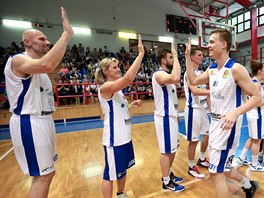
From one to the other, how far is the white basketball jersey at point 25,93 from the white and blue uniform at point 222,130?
163cm

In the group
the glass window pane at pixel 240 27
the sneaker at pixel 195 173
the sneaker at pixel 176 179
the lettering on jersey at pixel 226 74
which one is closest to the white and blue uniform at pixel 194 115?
the sneaker at pixel 195 173

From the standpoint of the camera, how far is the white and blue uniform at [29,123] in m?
1.49

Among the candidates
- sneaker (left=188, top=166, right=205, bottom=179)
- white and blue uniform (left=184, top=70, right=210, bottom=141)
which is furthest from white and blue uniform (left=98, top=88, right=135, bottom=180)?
sneaker (left=188, top=166, right=205, bottom=179)

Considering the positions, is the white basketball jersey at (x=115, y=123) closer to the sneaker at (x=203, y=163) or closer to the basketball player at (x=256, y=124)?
the sneaker at (x=203, y=163)

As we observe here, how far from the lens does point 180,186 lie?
2.49 meters

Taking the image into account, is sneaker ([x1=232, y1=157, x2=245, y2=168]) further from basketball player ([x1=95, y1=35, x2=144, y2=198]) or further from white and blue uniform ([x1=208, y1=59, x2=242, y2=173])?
basketball player ([x1=95, y1=35, x2=144, y2=198])

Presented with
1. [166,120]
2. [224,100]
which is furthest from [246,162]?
[224,100]

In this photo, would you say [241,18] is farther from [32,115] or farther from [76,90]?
[32,115]

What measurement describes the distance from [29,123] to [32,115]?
0.23 ft

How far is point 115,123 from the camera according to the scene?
1920mm

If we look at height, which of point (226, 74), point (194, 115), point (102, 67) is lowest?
point (194, 115)

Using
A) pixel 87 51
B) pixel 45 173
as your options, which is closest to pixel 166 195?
pixel 45 173

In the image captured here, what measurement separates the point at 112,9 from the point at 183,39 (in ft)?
22.2

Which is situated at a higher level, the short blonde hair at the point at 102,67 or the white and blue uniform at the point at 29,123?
the short blonde hair at the point at 102,67
